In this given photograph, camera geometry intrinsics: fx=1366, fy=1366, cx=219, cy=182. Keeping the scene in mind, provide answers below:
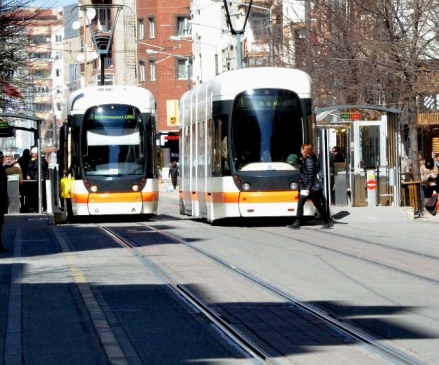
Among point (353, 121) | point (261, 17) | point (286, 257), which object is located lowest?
point (286, 257)

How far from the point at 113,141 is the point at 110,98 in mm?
1063

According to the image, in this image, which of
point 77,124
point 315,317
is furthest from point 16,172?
point 315,317

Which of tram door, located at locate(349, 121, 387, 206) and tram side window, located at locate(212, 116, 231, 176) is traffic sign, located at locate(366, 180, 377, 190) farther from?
tram side window, located at locate(212, 116, 231, 176)

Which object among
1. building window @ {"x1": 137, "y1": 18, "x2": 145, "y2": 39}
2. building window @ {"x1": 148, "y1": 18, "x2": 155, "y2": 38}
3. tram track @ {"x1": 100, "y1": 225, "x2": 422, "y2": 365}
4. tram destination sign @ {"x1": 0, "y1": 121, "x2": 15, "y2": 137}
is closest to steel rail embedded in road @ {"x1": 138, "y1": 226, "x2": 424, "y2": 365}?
tram track @ {"x1": 100, "y1": 225, "x2": 422, "y2": 365}

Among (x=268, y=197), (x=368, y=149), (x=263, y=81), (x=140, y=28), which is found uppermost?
(x=140, y=28)

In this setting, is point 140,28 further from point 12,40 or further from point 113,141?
point 113,141

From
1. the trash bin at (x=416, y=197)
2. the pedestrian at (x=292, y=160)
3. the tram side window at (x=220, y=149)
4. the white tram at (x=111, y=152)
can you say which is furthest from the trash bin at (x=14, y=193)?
the pedestrian at (x=292, y=160)

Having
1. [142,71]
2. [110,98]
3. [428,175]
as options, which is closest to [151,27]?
[142,71]

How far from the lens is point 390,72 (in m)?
37.6

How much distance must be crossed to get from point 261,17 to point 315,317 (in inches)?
2504

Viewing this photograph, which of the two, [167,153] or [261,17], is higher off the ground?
[261,17]

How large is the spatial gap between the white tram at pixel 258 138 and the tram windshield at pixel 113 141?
3.81 m

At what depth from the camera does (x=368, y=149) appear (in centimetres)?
3428

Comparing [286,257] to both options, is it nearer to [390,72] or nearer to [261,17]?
[390,72]
